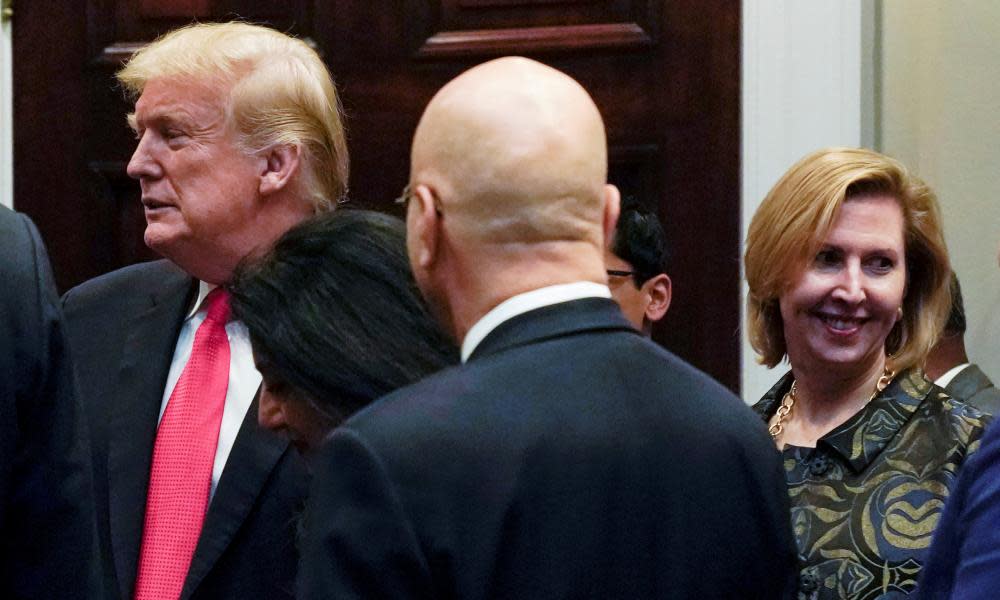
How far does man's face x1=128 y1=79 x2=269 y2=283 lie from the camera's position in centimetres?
254

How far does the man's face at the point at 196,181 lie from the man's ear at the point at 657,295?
40.6 inches

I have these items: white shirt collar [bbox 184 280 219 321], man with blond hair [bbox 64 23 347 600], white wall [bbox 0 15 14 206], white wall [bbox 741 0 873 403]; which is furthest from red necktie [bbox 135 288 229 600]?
white wall [bbox 0 15 14 206]

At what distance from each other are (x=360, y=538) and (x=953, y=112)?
92.7 inches

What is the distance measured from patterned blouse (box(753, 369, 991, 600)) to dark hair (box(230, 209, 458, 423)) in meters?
0.81

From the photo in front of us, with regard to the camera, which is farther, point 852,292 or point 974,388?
point 974,388

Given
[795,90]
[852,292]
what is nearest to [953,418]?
[852,292]

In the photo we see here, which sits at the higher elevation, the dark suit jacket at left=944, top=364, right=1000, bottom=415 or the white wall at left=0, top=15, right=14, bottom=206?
the white wall at left=0, top=15, right=14, bottom=206

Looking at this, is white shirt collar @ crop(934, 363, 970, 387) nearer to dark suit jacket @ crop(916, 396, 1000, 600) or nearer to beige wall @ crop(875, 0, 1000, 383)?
beige wall @ crop(875, 0, 1000, 383)

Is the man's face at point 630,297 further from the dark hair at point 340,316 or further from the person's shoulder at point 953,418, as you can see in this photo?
the dark hair at point 340,316

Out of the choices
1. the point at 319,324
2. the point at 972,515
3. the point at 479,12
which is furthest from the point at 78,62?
the point at 972,515

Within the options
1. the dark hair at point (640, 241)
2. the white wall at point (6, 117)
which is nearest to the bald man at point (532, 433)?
the dark hair at point (640, 241)

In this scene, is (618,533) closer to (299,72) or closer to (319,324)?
(319,324)

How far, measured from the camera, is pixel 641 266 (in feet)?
11.0

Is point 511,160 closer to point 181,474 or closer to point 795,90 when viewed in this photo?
point 181,474
